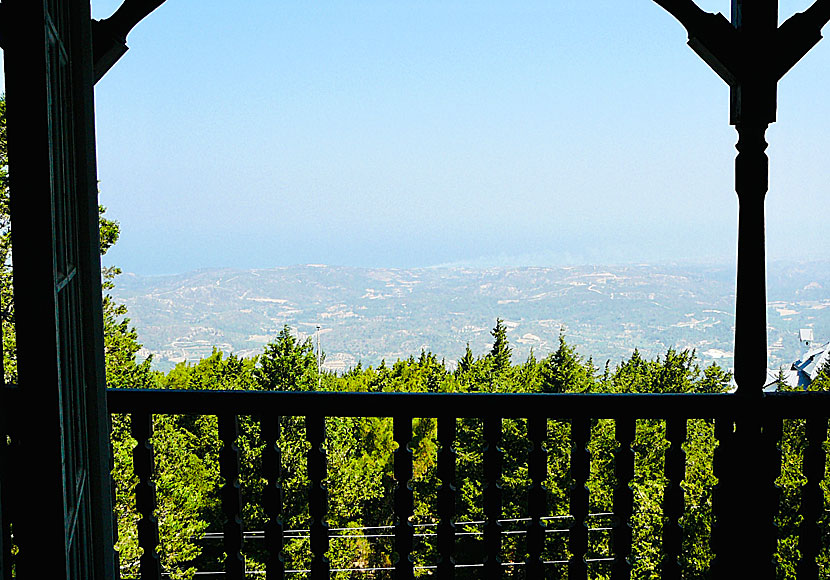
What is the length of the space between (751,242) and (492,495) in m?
0.95

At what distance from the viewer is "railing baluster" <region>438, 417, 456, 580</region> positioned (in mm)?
1812

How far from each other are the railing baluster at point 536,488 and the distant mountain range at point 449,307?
20.3 m

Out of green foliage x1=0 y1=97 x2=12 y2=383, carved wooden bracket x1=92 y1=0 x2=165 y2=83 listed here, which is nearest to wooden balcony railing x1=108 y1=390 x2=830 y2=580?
green foliage x1=0 y1=97 x2=12 y2=383

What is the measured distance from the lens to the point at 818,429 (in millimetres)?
1838

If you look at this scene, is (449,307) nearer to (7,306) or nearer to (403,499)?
(7,306)

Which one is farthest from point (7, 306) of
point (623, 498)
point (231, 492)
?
point (623, 498)

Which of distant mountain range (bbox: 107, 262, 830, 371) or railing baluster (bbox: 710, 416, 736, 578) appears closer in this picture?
railing baluster (bbox: 710, 416, 736, 578)

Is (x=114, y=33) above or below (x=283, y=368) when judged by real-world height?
above

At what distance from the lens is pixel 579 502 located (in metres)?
1.85

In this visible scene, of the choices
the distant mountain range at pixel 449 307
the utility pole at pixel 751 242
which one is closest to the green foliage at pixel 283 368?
the distant mountain range at pixel 449 307

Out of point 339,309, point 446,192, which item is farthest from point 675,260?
point 339,309

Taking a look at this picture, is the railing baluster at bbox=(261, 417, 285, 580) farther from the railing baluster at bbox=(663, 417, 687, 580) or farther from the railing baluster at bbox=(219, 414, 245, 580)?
the railing baluster at bbox=(663, 417, 687, 580)

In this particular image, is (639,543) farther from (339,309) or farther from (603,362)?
(339,309)

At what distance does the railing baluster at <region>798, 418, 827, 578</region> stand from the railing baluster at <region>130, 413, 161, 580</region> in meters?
1.68
